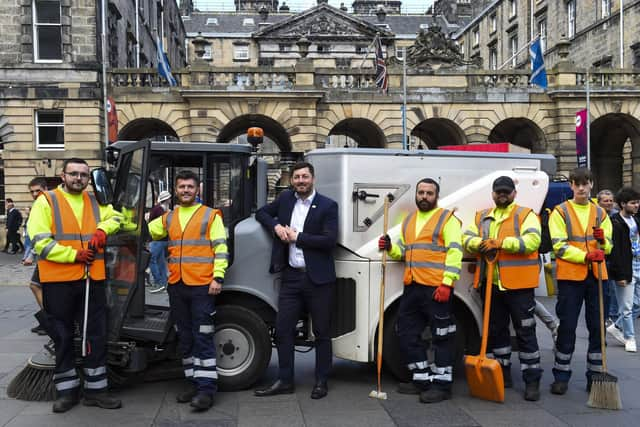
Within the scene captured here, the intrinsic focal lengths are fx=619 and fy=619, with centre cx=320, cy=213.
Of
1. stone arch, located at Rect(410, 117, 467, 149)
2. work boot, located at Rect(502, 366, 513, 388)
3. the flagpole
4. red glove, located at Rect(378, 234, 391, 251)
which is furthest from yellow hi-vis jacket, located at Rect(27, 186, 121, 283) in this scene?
stone arch, located at Rect(410, 117, 467, 149)

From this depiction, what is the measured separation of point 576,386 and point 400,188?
2508 millimetres

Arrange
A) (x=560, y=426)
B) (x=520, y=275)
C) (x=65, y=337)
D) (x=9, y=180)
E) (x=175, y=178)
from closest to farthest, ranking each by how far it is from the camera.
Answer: (x=560, y=426)
(x=65, y=337)
(x=520, y=275)
(x=175, y=178)
(x=9, y=180)

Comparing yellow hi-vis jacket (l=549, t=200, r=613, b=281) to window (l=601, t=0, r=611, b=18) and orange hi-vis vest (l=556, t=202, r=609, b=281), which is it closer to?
orange hi-vis vest (l=556, t=202, r=609, b=281)

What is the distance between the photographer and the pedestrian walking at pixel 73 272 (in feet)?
16.3

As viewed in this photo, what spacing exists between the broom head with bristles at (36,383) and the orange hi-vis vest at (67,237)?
0.90 meters

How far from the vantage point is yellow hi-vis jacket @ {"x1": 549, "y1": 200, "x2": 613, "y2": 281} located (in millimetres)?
5488

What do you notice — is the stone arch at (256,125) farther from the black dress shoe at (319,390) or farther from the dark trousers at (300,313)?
the black dress shoe at (319,390)

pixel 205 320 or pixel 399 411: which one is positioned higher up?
pixel 205 320

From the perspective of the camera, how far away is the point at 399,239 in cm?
555

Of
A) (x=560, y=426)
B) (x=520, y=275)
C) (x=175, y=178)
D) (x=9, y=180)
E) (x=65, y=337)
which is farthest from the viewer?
(x=9, y=180)

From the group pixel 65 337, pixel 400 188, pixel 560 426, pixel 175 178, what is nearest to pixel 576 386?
pixel 560 426

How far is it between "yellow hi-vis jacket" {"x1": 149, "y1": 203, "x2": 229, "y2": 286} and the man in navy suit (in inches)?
19.7

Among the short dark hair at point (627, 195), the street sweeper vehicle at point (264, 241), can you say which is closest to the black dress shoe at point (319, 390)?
the street sweeper vehicle at point (264, 241)

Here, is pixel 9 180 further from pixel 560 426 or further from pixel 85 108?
pixel 560 426
